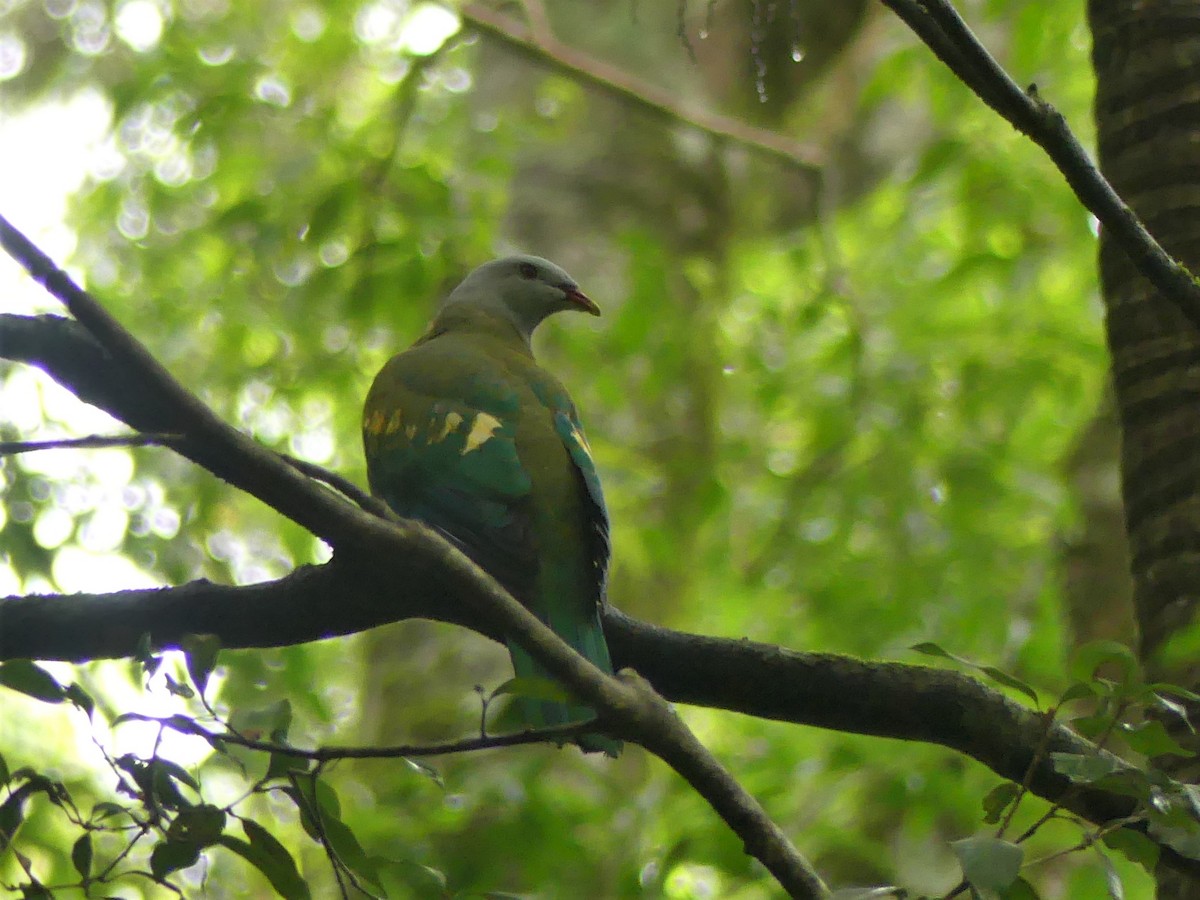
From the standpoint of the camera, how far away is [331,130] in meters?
5.09

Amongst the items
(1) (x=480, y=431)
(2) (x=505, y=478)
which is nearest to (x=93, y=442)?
(2) (x=505, y=478)

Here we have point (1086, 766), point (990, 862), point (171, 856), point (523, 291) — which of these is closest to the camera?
point (990, 862)

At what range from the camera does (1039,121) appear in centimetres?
170

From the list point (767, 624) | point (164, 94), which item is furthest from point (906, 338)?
point (164, 94)

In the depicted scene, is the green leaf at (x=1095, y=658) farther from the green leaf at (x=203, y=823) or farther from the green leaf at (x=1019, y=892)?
the green leaf at (x=203, y=823)

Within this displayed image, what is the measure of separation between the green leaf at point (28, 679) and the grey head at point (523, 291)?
250 cm

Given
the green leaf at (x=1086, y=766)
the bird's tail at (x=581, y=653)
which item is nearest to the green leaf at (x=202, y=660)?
the bird's tail at (x=581, y=653)

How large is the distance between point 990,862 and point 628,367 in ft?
14.8

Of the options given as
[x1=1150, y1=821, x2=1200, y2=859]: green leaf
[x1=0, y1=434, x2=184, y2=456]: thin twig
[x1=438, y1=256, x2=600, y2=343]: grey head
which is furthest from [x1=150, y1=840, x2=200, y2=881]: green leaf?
[x1=438, y1=256, x2=600, y2=343]: grey head

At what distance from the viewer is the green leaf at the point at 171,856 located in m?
1.52

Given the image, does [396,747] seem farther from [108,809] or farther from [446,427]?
[446,427]

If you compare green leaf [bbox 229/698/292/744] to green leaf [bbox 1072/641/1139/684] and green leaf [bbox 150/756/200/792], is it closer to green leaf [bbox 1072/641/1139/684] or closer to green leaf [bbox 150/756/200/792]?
green leaf [bbox 150/756/200/792]

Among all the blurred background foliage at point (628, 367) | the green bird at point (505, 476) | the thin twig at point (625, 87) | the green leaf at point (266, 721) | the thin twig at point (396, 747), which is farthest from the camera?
the thin twig at point (625, 87)

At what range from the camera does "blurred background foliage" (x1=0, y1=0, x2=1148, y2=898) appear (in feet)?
12.9
